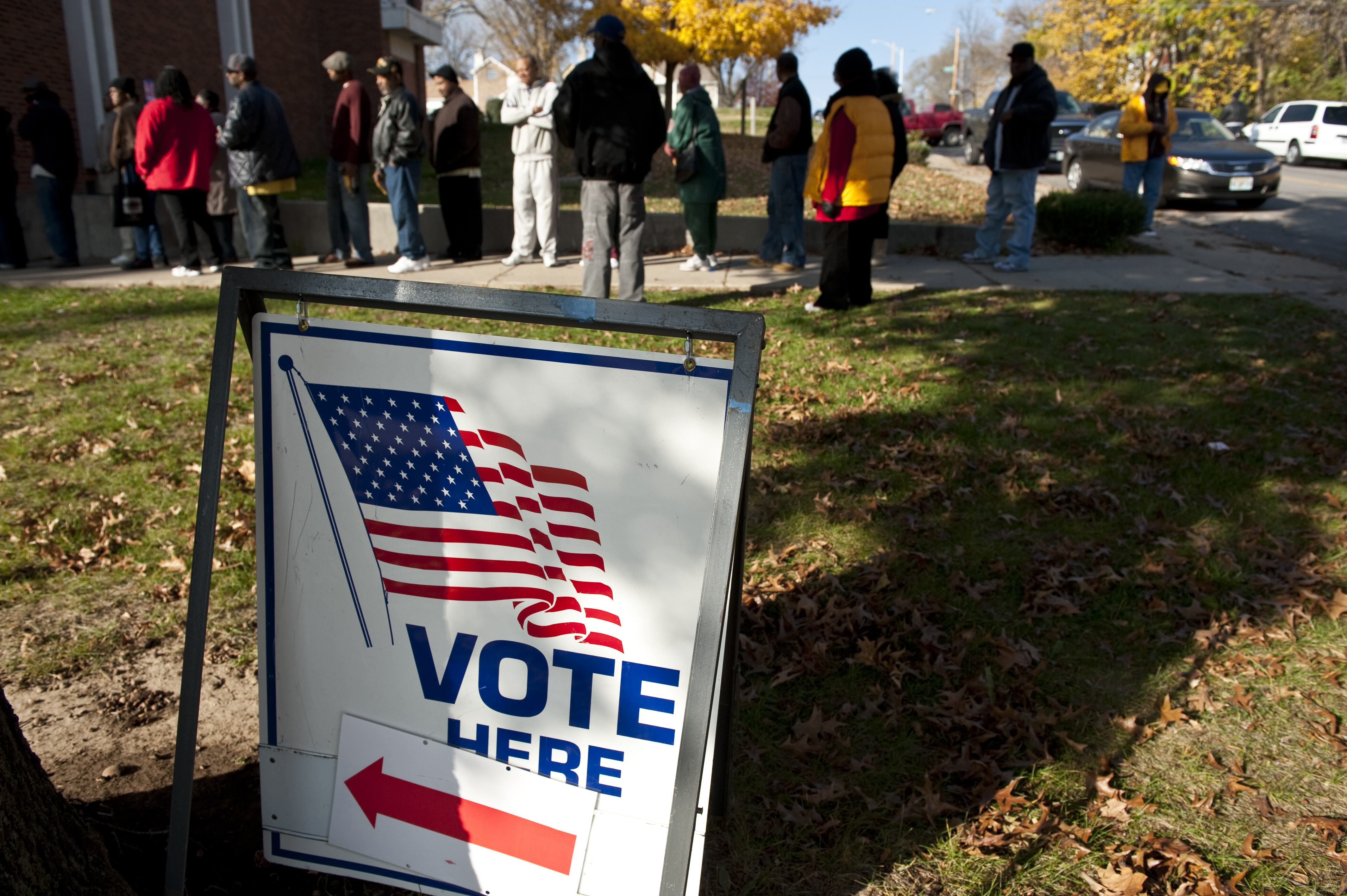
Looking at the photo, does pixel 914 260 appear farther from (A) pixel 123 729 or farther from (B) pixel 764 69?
(B) pixel 764 69

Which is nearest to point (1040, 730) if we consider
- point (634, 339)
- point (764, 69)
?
point (634, 339)

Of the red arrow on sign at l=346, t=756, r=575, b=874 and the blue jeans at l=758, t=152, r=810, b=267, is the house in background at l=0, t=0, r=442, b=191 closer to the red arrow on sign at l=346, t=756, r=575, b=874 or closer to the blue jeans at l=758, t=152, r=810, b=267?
the blue jeans at l=758, t=152, r=810, b=267

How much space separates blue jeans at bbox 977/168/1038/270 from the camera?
31.4 ft

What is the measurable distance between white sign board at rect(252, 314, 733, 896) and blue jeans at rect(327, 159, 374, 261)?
346 inches

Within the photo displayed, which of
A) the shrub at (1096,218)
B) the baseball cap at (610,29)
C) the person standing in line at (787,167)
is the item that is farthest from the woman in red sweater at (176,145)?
the shrub at (1096,218)

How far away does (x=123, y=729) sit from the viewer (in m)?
2.78

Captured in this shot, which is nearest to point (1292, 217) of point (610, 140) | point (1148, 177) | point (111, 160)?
point (1148, 177)

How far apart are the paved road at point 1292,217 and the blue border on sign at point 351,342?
40.6 ft

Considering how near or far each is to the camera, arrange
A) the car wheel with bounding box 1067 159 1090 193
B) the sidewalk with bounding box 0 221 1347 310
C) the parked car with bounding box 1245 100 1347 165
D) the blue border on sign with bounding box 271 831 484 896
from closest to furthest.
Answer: the blue border on sign with bounding box 271 831 484 896 < the sidewalk with bounding box 0 221 1347 310 < the car wheel with bounding box 1067 159 1090 193 < the parked car with bounding box 1245 100 1347 165

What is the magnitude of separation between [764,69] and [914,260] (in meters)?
56.5

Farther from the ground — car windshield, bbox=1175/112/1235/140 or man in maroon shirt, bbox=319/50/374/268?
car windshield, bbox=1175/112/1235/140

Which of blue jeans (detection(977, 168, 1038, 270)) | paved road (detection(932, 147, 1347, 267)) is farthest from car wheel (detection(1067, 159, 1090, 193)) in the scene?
blue jeans (detection(977, 168, 1038, 270))

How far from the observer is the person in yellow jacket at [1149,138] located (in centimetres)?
1197

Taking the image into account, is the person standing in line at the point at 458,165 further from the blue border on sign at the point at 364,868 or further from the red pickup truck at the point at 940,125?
the red pickup truck at the point at 940,125
